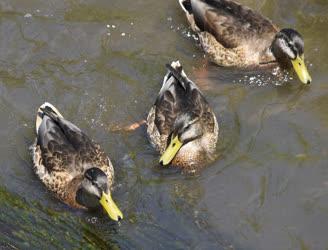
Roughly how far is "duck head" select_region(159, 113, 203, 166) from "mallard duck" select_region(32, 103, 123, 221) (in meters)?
0.62

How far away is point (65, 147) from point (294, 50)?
9.78ft

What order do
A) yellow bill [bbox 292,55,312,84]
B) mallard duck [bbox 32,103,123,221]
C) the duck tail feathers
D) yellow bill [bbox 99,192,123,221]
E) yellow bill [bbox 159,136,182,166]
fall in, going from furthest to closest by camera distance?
yellow bill [bbox 292,55,312,84] < the duck tail feathers < yellow bill [bbox 159,136,182,166] < mallard duck [bbox 32,103,123,221] < yellow bill [bbox 99,192,123,221]

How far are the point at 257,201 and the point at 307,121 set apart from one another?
1.36 m

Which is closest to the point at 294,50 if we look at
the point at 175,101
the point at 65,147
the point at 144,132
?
the point at 175,101

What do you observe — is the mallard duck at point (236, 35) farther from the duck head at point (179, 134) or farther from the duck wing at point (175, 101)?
the duck head at point (179, 134)

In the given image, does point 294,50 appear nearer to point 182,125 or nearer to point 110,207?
point 182,125

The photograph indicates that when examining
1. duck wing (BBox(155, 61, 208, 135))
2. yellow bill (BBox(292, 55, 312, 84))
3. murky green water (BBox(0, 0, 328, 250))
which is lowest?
murky green water (BBox(0, 0, 328, 250))

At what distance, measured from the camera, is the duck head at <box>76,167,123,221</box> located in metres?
7.64

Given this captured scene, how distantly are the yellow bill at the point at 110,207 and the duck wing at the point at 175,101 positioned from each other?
1.21 meters

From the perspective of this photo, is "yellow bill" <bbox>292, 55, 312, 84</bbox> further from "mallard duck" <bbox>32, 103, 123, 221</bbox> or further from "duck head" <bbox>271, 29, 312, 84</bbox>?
"mallard duck" <bbox>32, 103, 123, 221</bbox>

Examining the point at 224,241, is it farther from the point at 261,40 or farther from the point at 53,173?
the point at 261,40

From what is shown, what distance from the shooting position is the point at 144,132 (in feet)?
29.2

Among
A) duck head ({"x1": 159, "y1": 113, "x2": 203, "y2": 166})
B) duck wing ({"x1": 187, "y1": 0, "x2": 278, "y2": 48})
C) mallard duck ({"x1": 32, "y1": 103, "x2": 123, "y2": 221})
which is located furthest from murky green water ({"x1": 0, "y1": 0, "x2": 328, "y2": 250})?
duck wing ({"x1": 187, "y1": 0, "x2": 278, "y2": 48})

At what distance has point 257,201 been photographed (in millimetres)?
7996
